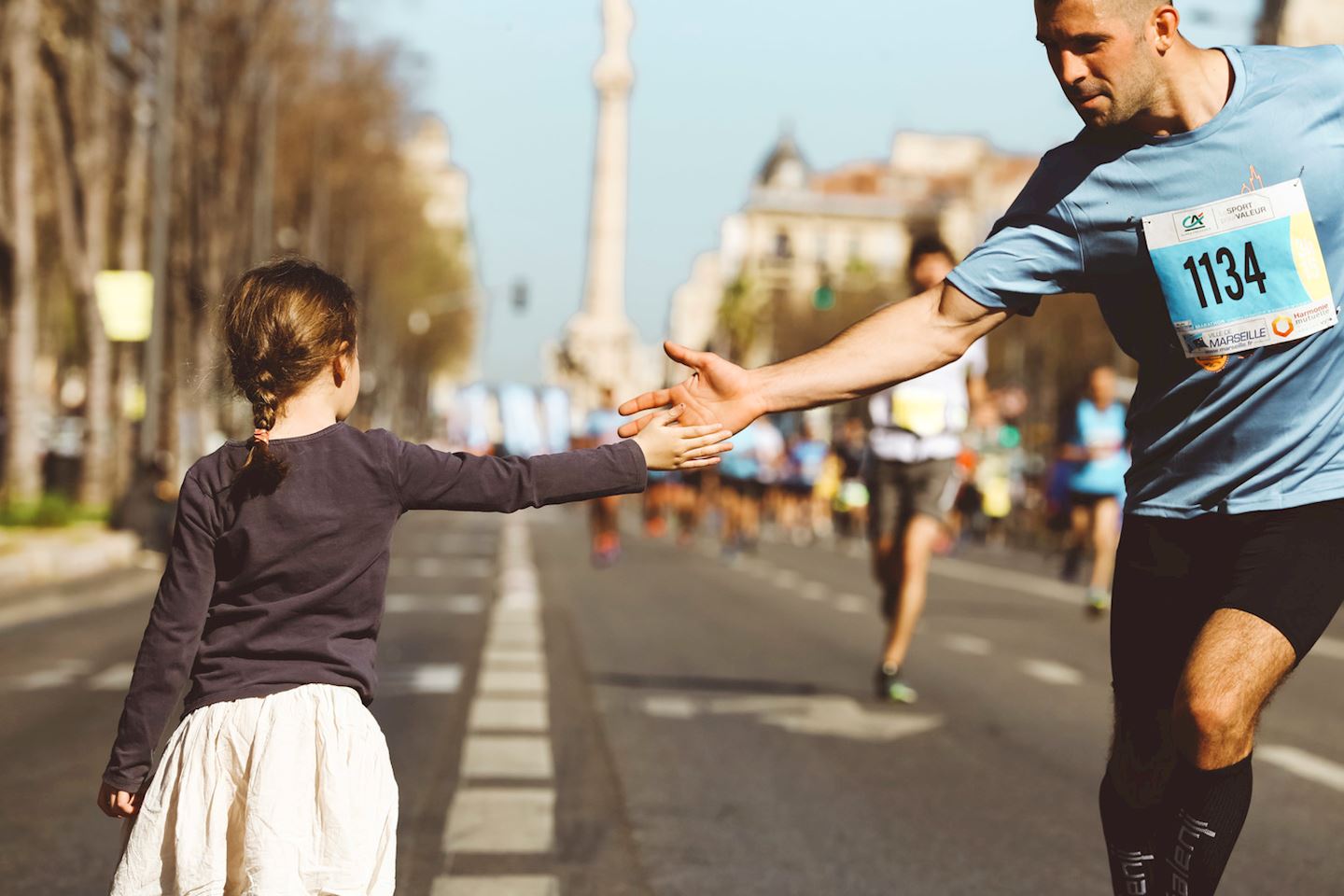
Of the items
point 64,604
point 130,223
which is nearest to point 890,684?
point 64,604

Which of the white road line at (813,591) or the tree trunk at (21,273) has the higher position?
the tree trunk at (21,273)

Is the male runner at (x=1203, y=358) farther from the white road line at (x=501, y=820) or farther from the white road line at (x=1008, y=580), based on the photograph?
the white road line at (x=1008, y=580)

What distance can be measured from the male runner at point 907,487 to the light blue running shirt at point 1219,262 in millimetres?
5970

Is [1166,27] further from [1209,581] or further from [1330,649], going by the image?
[1330,649]

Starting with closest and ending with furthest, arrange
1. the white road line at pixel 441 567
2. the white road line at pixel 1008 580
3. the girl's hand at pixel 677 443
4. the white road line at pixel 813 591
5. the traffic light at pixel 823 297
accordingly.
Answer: the girl's hand at pixel 677 443 → the white road line at pixel 813 591 → the white road line at pixel 1008 580 → the white road line at pixel 441 567 → the traffic light at pixel 823 297

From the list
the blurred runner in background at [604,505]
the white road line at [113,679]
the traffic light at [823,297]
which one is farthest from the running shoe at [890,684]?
the traffic light at [823,297]

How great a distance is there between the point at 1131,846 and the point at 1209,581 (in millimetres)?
561

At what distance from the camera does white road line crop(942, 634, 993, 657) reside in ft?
47.5

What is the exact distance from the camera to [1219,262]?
441 cm

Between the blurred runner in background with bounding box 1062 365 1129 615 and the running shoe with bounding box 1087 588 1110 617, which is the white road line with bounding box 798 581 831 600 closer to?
the blurred runner in background with bounding box 1062 365 1129 615

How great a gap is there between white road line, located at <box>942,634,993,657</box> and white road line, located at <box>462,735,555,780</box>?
5.58m

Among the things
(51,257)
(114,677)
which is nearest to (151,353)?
(114,677)

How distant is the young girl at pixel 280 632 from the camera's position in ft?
12.6

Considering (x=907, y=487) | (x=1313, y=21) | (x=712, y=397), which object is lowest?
(x=907, y=487)
